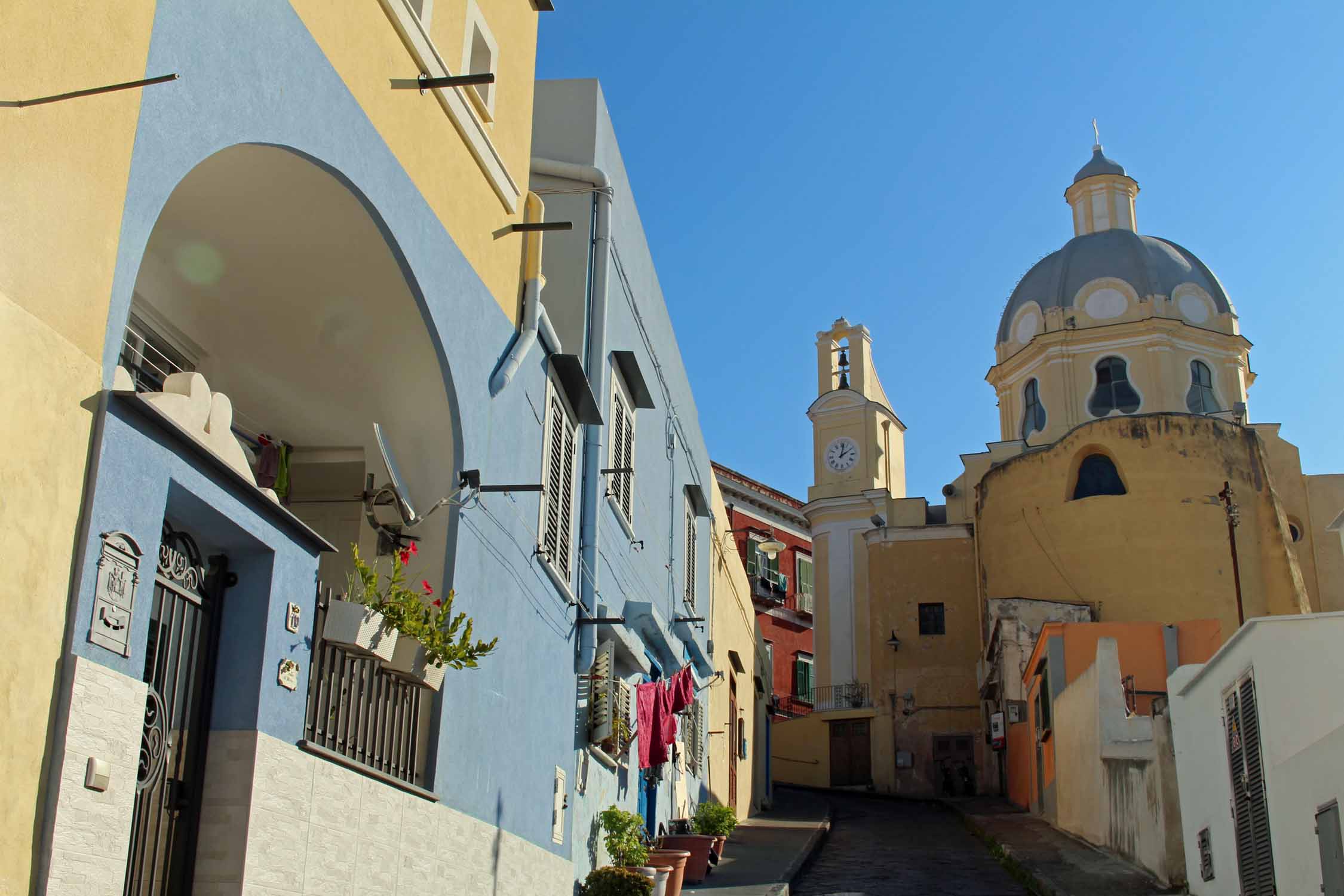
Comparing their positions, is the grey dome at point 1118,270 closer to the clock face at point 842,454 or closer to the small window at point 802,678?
the clock face at point 842,454

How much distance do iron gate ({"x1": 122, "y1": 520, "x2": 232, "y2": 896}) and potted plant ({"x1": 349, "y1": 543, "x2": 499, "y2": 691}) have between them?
121 cm

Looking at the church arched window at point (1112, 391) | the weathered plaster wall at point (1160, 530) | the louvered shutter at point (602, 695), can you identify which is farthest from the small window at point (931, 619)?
the louvered shutter at point (602, 695)

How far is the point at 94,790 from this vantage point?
4.97 metres

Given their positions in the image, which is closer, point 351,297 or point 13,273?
point 13,273

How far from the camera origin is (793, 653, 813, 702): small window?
48250mm

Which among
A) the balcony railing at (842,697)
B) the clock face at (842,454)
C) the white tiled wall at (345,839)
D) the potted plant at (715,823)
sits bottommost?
the white tiled wall at (345,839)

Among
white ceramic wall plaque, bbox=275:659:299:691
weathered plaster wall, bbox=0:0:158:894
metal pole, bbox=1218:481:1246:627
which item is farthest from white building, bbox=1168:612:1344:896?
metal pole, bbox=1218:481:1246:627

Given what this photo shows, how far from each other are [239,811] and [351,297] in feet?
11.8

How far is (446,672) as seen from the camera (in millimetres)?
8508

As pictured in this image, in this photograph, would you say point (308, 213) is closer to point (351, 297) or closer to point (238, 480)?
point (351, 297)

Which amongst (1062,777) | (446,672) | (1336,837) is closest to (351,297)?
(446,672)

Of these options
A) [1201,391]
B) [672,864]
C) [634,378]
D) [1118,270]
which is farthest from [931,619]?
[634,378]

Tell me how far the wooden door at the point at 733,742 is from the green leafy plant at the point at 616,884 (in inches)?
477

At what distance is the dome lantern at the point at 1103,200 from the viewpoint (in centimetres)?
4834
